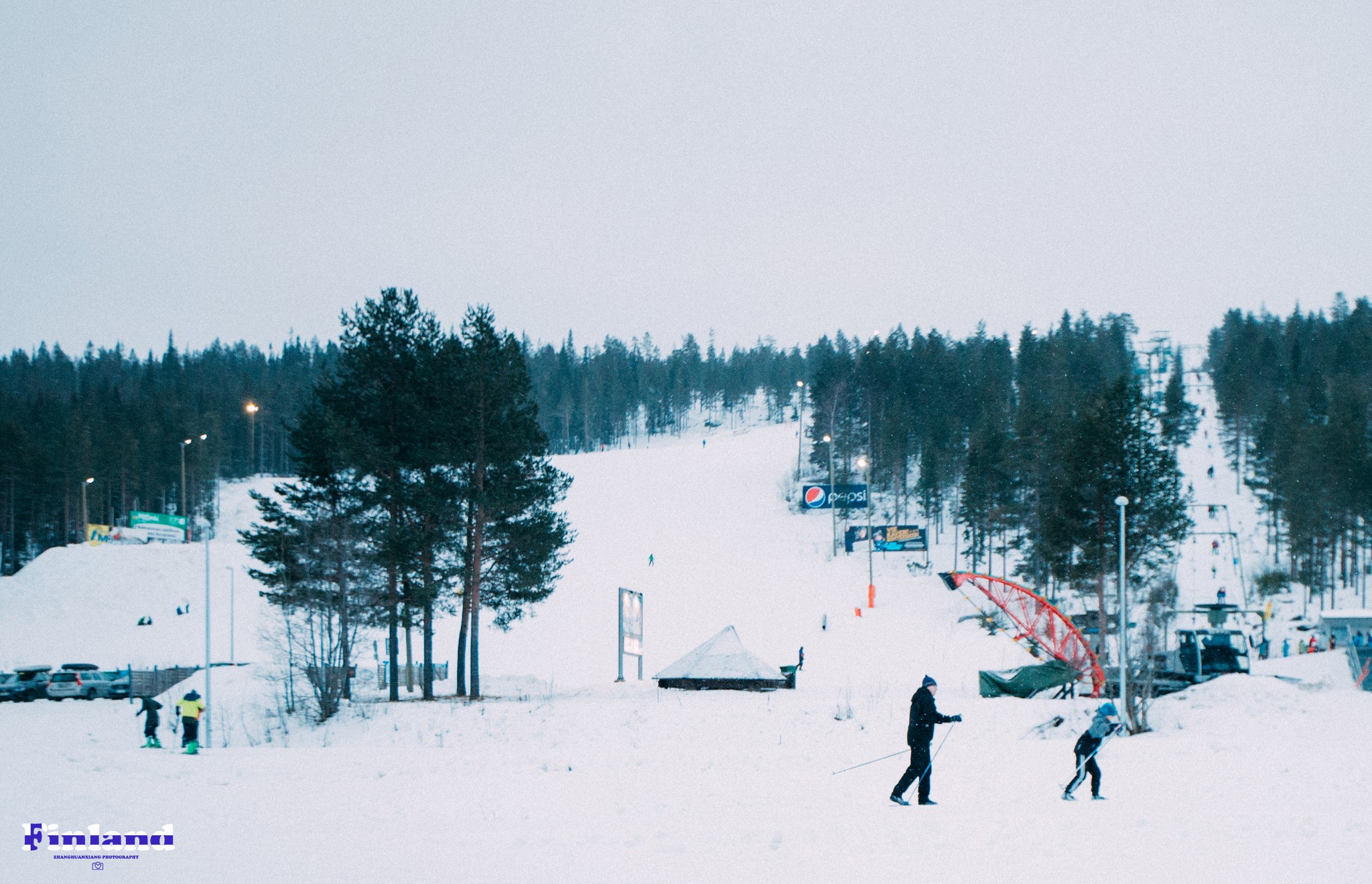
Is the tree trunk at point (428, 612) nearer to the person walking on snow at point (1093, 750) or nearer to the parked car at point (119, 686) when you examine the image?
the parked car at point (119, 686)

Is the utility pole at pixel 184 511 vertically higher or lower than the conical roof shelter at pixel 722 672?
higher

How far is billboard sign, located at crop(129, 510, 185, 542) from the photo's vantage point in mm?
61312

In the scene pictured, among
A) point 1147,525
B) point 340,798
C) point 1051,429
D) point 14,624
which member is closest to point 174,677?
point 14,624

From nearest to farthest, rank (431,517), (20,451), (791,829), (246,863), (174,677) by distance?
(246,863), (791,829), (431,517), (174,677), (20,451)

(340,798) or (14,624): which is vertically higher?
(340,798)

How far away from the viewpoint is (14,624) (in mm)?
52406

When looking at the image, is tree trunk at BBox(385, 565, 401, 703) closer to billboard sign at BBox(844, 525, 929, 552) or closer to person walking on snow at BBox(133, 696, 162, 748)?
A: person walking on snow at BBox(133, 696, 162, 748)

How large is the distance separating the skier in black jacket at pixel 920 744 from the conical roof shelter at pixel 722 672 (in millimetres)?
15268

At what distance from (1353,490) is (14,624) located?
72493 mm

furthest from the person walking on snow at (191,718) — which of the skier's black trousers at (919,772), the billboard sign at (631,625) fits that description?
the billboard sign at (631,625)

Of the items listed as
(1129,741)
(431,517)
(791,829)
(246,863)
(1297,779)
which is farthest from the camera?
(431,517)

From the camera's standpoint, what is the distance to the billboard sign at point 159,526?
61.3m

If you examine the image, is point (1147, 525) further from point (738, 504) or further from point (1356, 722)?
point (738, 504)

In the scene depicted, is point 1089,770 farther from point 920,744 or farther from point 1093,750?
point 920,744
